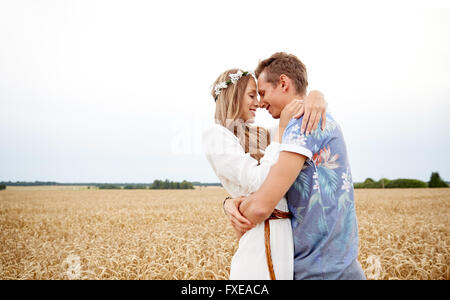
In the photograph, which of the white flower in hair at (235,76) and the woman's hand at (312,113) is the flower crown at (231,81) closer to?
the white flower in hair at (235,76)

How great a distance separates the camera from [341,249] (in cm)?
162

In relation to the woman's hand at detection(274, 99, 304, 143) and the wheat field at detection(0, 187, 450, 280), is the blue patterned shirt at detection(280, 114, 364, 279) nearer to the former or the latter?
the woman's hand at detection(274, 99, 304, 143)

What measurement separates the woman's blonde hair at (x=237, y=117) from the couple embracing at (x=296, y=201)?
0.26 meters

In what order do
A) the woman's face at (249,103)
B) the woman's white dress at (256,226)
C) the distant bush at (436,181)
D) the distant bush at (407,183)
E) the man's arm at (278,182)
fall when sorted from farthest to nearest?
1. the distant bush at (407,183)
2. the distant bush at (436,181)
3. the woman's face at (249,103)
4. the woman's white dress at (256,226)
5. the man's arm at (278,182)

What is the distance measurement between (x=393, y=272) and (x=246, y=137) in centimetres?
389

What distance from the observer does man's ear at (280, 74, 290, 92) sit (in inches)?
78.9

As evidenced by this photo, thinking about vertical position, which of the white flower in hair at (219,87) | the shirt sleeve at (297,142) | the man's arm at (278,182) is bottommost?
the man's arm at (278,182)

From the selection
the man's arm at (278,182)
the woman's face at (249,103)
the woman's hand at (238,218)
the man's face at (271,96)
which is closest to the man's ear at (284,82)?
the man's face at (271,96)

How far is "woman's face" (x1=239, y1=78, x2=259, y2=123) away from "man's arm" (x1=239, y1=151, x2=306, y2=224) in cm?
66

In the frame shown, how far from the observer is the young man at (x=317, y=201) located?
154 cm

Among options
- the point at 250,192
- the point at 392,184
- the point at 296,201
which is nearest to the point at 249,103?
the point at 250,192

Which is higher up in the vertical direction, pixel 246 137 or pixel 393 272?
pixel 246 137
